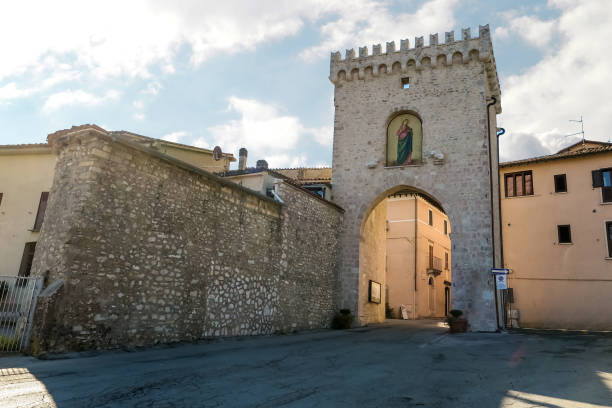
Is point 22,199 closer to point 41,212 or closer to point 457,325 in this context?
point 41,212

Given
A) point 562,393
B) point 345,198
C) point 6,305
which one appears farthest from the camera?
point 345,198

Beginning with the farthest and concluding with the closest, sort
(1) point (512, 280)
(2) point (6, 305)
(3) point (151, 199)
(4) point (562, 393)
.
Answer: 1. (1) point (512, 280)
2. (3) point (151, 199)
3. (2) point (6, 305)
4. (4) point (562, 393)

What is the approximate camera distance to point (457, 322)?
15.8 meters

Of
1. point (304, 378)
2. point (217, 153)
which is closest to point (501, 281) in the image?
point (304, 378)

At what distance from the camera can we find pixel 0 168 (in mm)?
17625

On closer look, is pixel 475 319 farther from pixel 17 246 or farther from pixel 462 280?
pixel 17 246

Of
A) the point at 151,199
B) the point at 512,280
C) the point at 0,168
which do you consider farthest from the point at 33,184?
the point at 512,280

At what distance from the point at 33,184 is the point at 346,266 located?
12911 mm

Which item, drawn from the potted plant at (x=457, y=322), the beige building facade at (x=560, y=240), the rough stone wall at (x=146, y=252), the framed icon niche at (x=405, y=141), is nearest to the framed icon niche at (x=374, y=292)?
the potted plant at (x=457, y=322)

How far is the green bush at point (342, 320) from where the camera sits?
57.0 ft

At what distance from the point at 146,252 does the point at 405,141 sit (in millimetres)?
13304

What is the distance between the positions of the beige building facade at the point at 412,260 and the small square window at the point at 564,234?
7.74 m

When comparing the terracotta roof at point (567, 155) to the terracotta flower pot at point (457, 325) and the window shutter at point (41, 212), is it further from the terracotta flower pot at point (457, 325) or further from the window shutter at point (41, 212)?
the window shutter at point (41, 212)

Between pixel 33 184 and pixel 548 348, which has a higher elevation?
pixel 33 184
